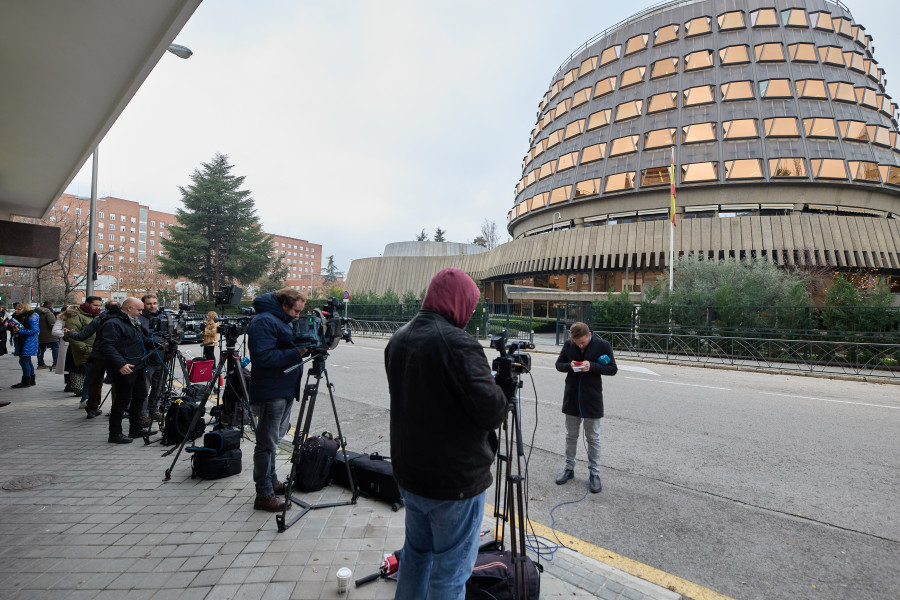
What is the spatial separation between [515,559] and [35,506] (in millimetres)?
4418

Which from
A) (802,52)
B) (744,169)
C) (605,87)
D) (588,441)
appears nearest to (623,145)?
(605,87)

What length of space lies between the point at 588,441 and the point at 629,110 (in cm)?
3882

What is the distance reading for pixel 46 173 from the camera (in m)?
8.24

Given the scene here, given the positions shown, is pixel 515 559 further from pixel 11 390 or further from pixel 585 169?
pixel 585 169

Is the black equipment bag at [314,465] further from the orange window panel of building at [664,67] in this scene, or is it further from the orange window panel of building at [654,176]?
the orange window panel of building at [664,67]

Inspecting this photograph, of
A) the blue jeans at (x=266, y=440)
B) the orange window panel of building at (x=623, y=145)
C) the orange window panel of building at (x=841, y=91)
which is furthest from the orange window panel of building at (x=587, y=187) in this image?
the blue jeans at (x=266, y=440)

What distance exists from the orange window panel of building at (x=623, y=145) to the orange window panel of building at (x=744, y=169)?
23.3ft

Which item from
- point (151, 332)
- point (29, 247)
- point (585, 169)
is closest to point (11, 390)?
point (29, 247)

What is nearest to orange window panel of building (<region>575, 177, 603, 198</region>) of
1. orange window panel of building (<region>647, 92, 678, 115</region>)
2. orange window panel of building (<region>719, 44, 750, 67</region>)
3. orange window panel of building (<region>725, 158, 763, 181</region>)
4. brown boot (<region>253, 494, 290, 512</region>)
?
orange window panel of building (<region>647, 92, 678, 115</region>)

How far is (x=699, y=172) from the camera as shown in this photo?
31.3 m

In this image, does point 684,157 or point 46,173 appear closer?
point 46,173

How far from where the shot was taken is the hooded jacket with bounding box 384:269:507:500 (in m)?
1.98

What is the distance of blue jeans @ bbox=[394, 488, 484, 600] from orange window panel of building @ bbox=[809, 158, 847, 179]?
127 ft

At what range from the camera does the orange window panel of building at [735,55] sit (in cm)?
3375
